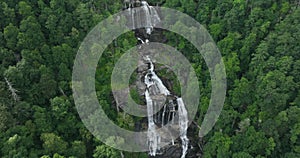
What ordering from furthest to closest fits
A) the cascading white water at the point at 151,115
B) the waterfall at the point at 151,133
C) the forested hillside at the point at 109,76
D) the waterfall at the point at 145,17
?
the waterfall at the point at 145,17
the cascading white water at the point at 151,115
the waterfall at the point at 151,133
the forested hillside at the point at 109,76

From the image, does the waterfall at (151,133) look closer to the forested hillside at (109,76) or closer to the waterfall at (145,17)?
the forested hillside at (109,76)

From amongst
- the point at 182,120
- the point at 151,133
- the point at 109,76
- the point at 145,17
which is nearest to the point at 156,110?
the point at 151,133

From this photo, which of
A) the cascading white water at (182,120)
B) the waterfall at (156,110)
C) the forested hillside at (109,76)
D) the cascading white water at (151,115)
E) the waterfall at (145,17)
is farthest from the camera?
the waterfall at (145,17)

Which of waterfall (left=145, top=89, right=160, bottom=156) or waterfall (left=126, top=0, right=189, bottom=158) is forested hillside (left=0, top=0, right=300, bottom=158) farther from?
waterfall (left=145, top=89, right=160, bottom=156)

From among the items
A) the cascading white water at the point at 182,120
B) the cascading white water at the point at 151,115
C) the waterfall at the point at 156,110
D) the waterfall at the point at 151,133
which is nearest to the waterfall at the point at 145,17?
the waterfall at the point at 156,110

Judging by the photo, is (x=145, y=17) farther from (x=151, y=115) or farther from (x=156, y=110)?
(x=151, y=115)

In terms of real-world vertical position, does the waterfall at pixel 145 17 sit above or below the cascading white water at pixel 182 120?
above

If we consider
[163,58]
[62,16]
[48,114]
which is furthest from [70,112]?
[163,58]

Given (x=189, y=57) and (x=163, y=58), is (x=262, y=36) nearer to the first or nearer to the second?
(x=189, y=57)
